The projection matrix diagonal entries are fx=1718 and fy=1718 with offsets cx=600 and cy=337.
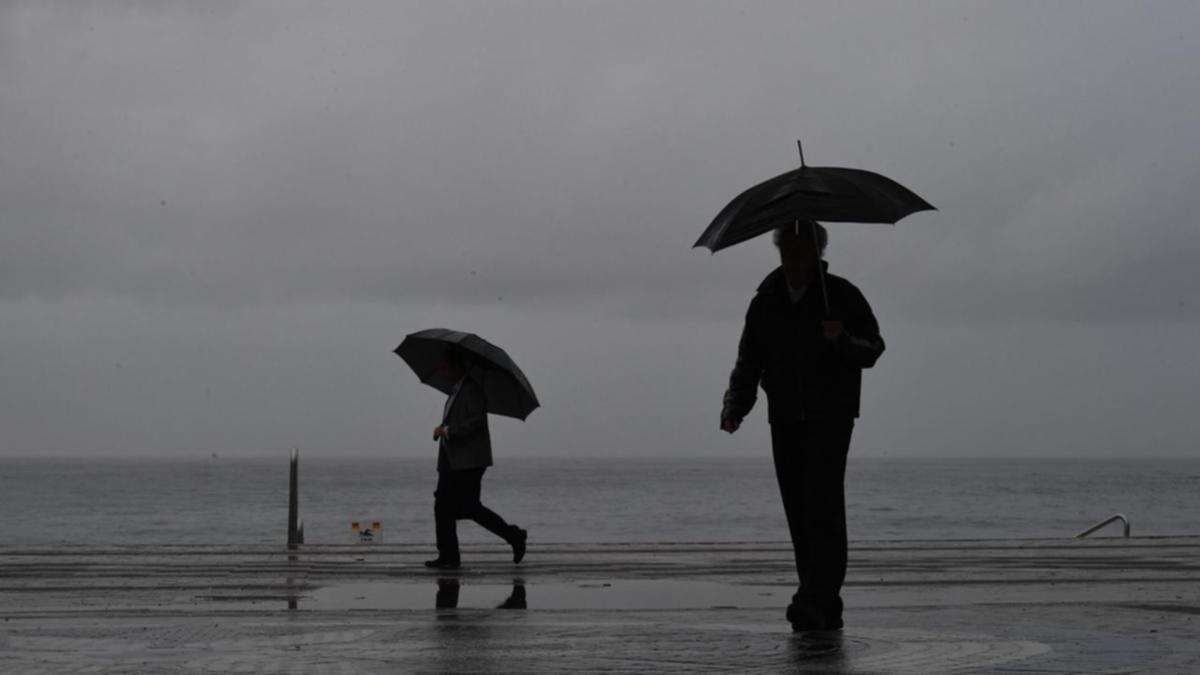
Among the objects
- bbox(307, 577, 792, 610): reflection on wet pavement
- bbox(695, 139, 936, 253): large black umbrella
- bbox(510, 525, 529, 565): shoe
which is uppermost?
bbox(695, 139, 936, 253): large black umbrella

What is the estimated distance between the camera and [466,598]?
9.55 m

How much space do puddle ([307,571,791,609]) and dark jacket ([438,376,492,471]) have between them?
7.44 ft

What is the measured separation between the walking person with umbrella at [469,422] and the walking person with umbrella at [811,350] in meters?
5.12

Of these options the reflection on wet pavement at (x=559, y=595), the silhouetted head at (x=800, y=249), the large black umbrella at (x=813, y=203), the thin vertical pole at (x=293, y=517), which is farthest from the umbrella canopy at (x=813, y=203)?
the thin vertical pole at (x=293, y=517)

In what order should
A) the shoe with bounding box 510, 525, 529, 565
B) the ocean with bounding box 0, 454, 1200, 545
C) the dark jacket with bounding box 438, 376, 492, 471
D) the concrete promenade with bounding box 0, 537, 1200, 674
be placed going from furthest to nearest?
the ocean with bounding box 0, 454, 1200, 545 < the dark jacket with bounding box 438, 376, 492, 471 < the shoe with bounding box 510, 525, 529, 565 < the concrete promenade with bounding box 0, 537, 1200, 674

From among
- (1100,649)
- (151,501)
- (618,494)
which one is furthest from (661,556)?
(618,494)

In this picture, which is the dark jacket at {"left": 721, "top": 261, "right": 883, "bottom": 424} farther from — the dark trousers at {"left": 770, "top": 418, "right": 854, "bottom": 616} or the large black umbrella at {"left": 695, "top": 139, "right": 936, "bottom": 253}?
the large black umbrella at {"left": 695, "top": 139, "right": 936, "bottom": 253}

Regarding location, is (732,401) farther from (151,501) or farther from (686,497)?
(686,497)

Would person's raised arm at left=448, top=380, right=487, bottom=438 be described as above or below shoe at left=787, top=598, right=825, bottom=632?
above

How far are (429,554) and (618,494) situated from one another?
4055 inches

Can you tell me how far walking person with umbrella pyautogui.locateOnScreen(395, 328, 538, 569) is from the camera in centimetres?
1296

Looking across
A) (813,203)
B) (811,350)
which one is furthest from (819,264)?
(811,350)

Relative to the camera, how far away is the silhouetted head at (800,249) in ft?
25.7

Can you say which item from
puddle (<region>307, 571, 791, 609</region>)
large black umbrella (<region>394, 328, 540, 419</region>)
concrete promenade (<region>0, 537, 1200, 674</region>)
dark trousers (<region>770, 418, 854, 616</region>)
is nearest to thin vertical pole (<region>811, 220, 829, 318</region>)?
dark trousers (<region>770, 418, 854, 616</region>)
